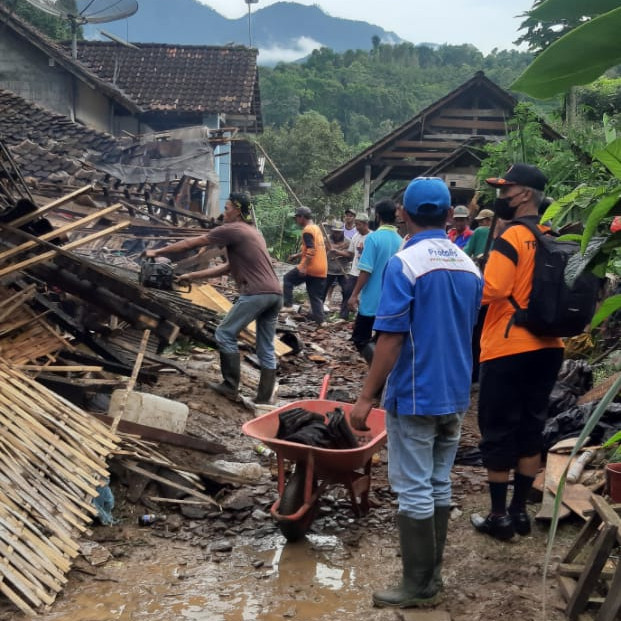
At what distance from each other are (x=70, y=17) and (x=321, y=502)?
60.6 feet

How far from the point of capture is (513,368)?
157 inches

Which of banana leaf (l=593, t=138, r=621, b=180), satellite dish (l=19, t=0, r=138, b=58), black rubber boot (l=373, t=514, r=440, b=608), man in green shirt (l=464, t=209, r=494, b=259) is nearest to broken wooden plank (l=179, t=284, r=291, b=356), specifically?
man in green shirt (l=464, t=209, r=494, b=259)

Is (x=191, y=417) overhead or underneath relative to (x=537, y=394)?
underneath

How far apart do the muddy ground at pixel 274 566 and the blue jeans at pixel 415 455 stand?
1.77 feet

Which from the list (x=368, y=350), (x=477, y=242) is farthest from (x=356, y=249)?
(x=368, y=350)

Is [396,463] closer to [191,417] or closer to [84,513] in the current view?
[84,513]

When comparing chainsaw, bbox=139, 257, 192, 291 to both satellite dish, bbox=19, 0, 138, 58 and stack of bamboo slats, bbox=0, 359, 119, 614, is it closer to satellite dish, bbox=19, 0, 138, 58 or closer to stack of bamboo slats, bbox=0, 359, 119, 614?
stack of bamboo slats, bbox=0, 359, 119, 614

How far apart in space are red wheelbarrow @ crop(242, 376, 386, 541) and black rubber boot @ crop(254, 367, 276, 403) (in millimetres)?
2582

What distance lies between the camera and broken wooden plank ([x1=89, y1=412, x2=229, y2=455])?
5008 mm

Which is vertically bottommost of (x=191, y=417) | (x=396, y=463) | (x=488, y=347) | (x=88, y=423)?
(x=191, y=417)

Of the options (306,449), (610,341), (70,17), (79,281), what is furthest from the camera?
(70,17)

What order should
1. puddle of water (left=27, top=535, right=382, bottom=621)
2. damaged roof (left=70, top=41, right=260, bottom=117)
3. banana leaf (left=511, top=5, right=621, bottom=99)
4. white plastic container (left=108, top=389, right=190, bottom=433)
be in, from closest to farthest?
banana leaf (left=511, top=5, right=621, bottom=99), puddle of water (left=27, top=535, right=382, bottom=621), white plastic container (left=108, top=389, right=190, bottom=433), damaged roof (left=70, top=41, right=260, bottom=117)

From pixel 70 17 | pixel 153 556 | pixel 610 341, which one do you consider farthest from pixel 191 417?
pixel 70 17

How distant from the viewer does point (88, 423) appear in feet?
15.4
